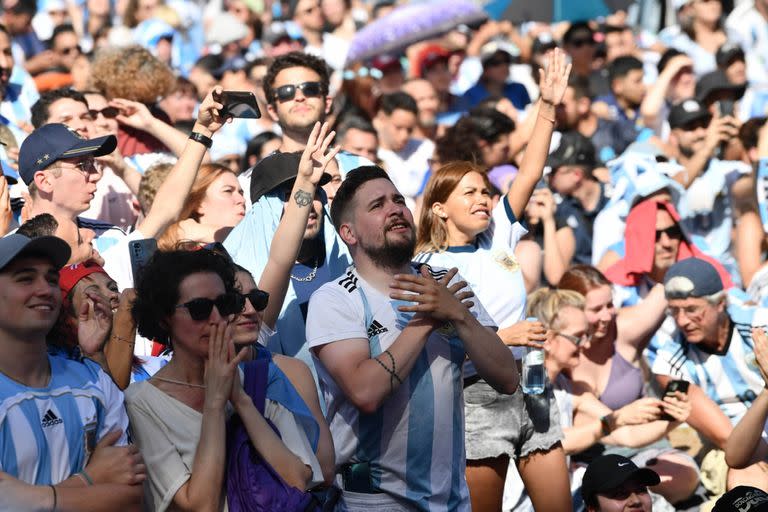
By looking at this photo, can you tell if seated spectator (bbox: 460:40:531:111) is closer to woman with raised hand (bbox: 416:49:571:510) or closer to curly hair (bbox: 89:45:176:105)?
curly hair (bbox: 89:45:176:105)

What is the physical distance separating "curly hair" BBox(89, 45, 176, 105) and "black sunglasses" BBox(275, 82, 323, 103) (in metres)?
1.37

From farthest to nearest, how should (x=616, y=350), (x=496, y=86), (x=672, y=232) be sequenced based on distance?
1. (x=496, y=86)
2. (x=672, y=232)
3. (x=616, y=350)

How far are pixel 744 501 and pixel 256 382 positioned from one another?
2.05 metres

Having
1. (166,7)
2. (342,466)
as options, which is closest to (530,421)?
(342,466)

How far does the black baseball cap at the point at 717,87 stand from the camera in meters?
11.1

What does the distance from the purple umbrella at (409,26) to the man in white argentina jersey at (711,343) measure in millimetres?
5323

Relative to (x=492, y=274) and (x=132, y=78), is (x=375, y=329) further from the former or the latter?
(x=132, y=78)

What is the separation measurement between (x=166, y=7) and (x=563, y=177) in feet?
20.7

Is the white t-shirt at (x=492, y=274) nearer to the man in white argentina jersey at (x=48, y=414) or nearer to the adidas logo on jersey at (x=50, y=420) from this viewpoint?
the man in white argentina jersey at (x=48, y=414)

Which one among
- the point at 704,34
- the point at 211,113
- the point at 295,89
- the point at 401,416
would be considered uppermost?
the point at 704,34

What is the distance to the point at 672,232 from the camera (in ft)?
27.5

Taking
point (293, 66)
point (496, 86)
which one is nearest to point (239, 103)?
point (293, 66)

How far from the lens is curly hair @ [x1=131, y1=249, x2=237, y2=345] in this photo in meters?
4.11

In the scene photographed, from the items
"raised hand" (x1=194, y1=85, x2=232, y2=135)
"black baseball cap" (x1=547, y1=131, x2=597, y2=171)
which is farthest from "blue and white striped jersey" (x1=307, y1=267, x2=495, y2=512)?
"black baseball cap" (x1=547, y1=131, x2=597, y2=171)
